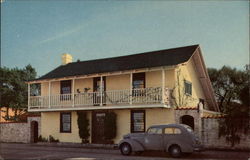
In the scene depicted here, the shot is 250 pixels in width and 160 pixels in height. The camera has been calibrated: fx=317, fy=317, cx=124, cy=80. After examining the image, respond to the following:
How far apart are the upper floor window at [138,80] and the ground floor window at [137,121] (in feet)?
5.65

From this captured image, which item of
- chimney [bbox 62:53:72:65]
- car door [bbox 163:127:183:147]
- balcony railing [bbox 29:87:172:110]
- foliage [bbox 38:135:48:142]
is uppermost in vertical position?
chimney [bbox 62:53:72:65]

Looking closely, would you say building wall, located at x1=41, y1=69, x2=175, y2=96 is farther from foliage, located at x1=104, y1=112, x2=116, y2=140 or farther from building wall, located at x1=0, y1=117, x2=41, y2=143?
building wall, located at x1=0, y1=117, x2=41, y2=143

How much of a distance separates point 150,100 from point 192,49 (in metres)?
4.87

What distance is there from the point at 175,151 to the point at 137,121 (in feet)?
21.5

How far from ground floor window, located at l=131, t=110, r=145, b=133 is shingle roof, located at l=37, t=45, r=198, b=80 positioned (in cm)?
296

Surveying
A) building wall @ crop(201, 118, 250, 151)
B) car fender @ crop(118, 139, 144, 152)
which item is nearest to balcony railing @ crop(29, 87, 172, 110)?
building wall @ crop(201, 118, 250, 151)

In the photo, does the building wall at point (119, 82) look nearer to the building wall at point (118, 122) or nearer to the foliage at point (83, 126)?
the building wall at point (118, 122)

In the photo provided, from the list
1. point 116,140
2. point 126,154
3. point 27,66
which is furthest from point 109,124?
point 27,66

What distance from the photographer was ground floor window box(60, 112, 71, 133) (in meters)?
23.5

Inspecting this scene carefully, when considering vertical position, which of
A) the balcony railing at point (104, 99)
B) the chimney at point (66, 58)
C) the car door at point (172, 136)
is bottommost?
the car door at point (172, 136)

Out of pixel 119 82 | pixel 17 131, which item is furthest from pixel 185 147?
pixel 17 131

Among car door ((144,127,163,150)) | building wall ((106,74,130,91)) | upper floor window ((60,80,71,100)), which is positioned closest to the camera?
car door ((144,127,163,150))

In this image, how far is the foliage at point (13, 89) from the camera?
39125 mm

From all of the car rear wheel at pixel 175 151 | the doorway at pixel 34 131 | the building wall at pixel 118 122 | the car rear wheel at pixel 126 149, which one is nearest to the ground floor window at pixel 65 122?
the building wall at pixel 118 122
